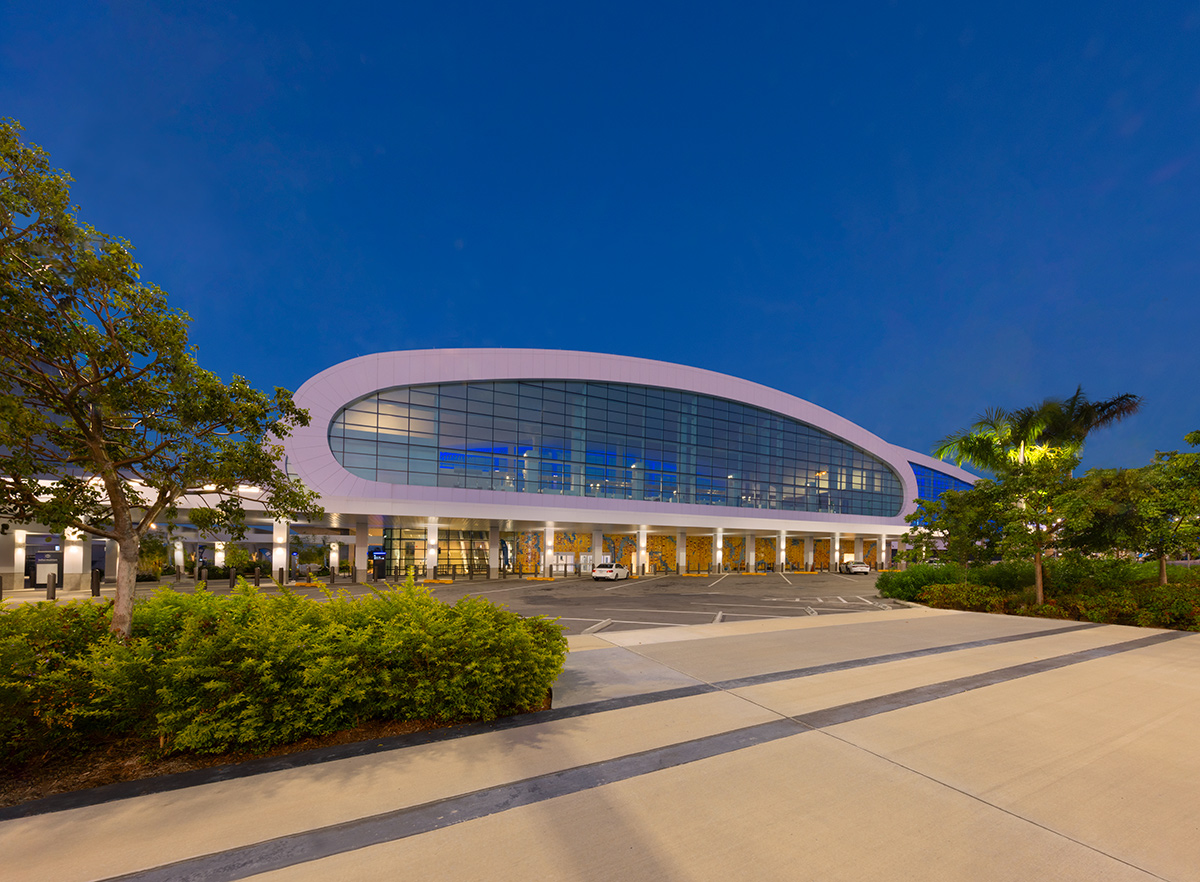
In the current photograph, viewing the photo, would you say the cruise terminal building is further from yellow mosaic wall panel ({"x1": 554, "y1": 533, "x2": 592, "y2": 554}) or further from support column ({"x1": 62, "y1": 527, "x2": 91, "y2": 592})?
support column ({"x1": 62, "y1": 527, "x2": 91, "y2": 592})

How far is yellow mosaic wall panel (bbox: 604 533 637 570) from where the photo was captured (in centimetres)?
4206

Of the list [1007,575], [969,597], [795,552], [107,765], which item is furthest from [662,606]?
[795,552]

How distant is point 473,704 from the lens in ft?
19.1

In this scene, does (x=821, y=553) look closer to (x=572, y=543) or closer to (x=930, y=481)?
(x=930, y=481)

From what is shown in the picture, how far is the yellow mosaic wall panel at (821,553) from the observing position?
175 feet

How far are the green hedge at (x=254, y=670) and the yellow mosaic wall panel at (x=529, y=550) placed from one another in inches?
1320

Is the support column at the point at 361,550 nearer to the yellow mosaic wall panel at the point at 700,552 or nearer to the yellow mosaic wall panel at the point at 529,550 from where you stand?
the yellow mosaic wall panel at the point at 529,550

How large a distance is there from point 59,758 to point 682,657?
811 cm

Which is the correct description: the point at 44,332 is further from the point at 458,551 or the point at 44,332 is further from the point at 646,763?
the point at 458,551

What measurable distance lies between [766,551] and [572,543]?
2003 centimetres

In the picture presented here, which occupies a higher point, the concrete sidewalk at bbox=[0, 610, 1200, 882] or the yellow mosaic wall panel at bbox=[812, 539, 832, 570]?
Answer: the concrete sidewalk at bbox=[0, 610, 1200, 882]

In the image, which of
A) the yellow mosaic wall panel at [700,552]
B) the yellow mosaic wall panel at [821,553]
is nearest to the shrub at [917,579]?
the yellow mosaic wall panel at [700,552]

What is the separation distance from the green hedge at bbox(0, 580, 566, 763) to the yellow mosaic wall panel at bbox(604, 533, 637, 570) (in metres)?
35.7

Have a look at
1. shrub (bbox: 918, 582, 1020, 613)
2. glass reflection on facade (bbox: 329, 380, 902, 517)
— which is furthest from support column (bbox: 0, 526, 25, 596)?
shrub (bbox: 918, 582, 1020, 613)
